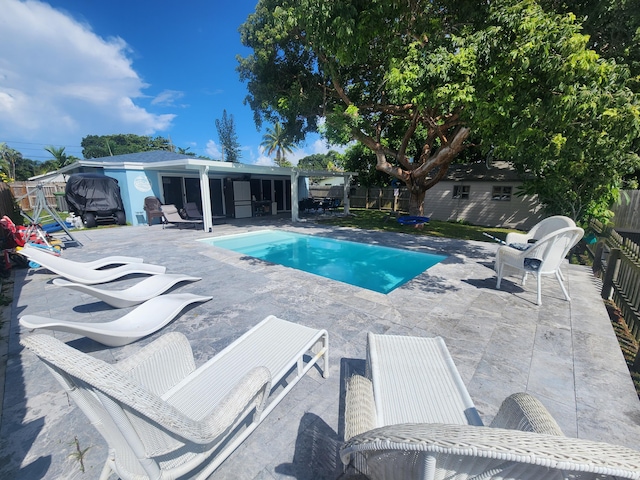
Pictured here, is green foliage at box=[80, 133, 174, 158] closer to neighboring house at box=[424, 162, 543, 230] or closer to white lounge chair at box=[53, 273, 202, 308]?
neighboring house at box=[424, 162, 543, 230]

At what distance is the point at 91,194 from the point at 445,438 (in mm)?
14534

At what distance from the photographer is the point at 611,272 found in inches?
178

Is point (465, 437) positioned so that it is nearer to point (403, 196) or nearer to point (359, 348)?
point (359, 348)

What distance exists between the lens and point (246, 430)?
177 centimetres

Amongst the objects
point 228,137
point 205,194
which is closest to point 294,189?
point 205,194

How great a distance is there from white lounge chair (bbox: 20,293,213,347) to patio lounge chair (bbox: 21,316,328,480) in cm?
120

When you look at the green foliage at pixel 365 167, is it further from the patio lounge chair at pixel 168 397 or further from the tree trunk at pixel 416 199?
the patio lounge chair at pixel 168 397

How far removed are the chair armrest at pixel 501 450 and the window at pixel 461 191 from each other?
1716 cm

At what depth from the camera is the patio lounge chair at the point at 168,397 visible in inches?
39.2

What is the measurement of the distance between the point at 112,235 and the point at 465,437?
11968 millimetres

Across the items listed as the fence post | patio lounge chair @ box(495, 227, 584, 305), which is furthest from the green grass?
patio lounge chair @ box(495, 227, 584, 305)

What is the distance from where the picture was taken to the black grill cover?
11023 mm

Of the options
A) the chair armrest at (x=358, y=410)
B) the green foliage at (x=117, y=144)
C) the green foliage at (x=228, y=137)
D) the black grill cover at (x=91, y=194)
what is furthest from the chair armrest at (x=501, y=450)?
the green foliage at (x=117, y=144)

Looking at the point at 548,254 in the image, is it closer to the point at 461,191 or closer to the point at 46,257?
the point at 46,257
